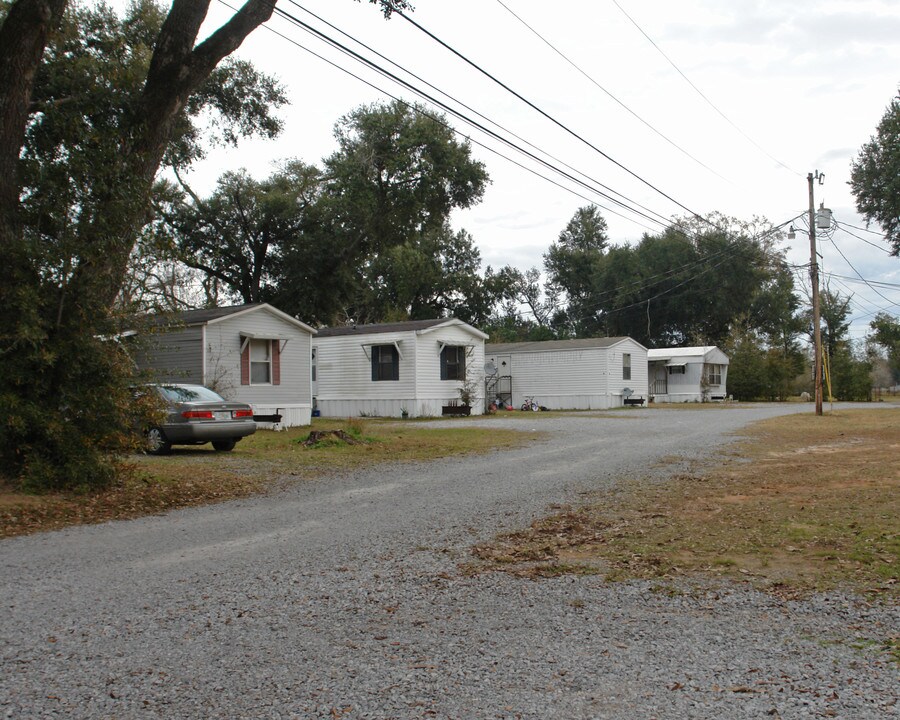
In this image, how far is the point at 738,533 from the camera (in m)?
7.11

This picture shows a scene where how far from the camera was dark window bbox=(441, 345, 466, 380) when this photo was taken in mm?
30578

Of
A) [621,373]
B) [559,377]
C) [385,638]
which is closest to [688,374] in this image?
[621,373]

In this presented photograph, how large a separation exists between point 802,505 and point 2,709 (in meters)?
7.59

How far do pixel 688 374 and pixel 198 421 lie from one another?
37.4 m

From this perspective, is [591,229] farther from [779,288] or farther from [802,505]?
[802,505]

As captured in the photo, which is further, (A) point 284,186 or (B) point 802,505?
(A) point 284,186

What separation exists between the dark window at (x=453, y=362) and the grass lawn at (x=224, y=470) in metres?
9.13

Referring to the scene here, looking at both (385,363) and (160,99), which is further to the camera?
(385,363)

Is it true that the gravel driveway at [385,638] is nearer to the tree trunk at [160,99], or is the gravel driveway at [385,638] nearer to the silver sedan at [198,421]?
the tree trunk at [160,99]

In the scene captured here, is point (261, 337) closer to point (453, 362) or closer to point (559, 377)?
point (453, 362)

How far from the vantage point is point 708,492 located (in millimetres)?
9812

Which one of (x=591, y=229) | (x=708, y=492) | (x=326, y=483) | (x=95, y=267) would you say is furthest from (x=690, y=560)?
(x=591, y=229)

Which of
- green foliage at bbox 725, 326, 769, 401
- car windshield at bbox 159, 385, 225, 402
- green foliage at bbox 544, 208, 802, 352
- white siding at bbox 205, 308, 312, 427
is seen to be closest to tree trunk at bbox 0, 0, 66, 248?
car windshield at bbox 159, 385, 225, 402

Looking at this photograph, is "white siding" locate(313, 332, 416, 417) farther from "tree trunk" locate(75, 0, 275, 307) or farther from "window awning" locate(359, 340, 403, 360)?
"tree trunk" locate(75, 0, 275, 307)
